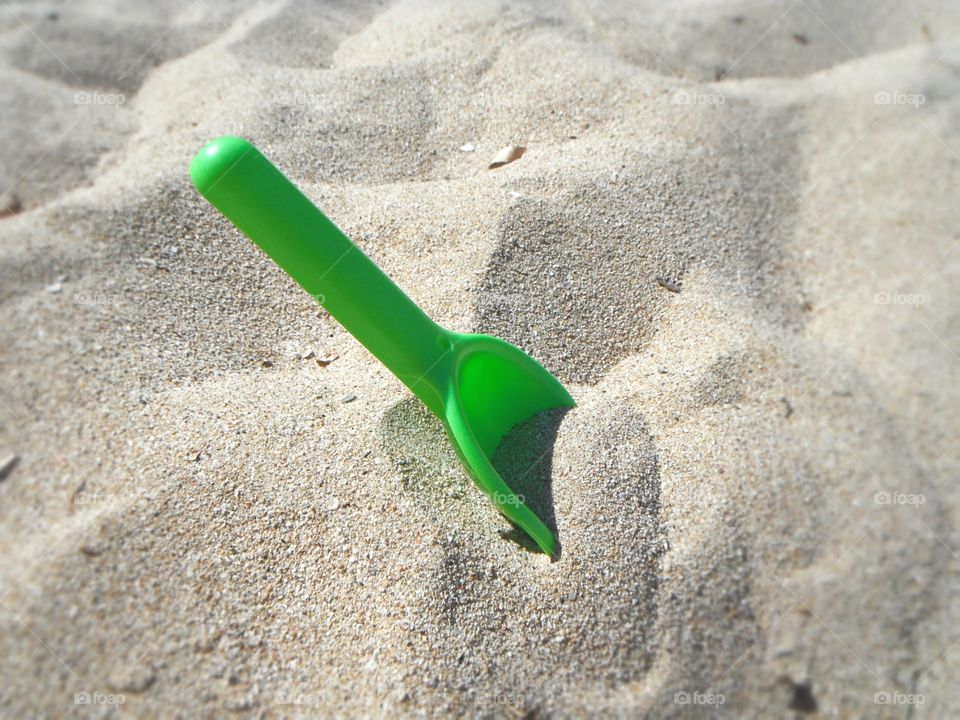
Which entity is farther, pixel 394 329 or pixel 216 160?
pixel 394 329

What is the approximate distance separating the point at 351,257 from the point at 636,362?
2.15ft

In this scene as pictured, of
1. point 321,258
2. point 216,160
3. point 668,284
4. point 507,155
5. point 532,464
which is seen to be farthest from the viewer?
point 507,155

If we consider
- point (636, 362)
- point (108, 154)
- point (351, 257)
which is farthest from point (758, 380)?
point (108, 154)

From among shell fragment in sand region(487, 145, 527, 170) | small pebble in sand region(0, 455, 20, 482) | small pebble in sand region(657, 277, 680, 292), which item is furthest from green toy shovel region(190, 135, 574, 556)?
shell fragment in sand region(487, 145, 527, 170)

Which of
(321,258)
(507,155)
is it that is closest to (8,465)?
(321,258)

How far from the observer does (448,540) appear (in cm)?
122

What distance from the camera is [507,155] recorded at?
192cm

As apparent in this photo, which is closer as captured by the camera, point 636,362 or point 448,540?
point 448,540

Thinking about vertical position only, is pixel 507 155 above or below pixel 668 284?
above

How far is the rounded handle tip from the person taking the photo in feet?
3.39

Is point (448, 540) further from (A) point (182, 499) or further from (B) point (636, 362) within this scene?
(B) point (636, 362)

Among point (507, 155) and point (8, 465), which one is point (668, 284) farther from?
point (8, 465)

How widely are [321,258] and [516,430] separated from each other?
1.64 ft

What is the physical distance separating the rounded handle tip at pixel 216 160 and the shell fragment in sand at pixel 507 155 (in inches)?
37.6
